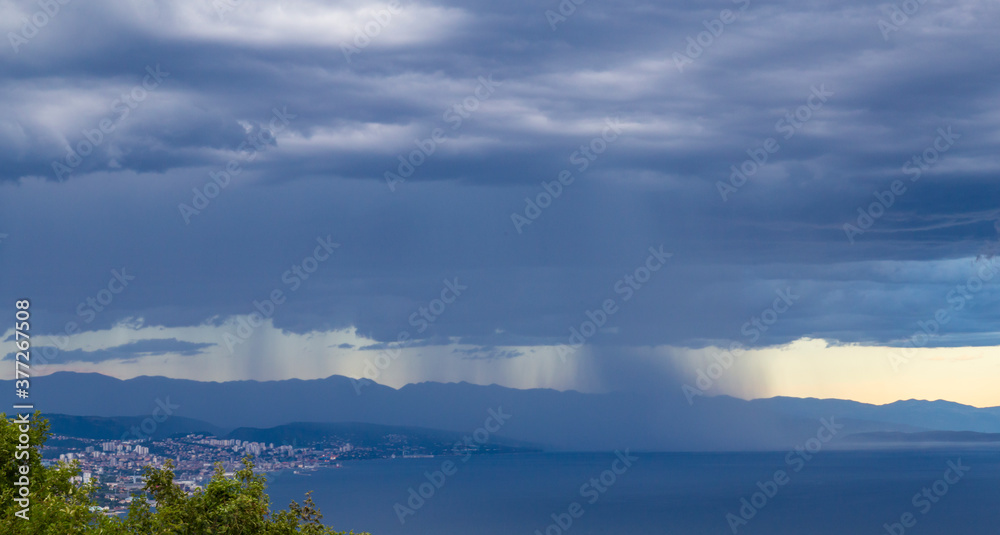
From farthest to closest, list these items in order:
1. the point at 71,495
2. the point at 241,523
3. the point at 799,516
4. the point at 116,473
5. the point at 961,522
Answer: the point at 799,516 < the point at 961,522 < the point at 116,473 < the point at 71,495 < the point at 241,523

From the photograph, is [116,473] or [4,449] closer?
[4,449]

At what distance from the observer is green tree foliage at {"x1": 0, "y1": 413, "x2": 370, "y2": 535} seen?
84.4 ft

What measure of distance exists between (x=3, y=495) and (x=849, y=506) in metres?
202

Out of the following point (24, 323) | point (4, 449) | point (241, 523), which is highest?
point (24, 323)

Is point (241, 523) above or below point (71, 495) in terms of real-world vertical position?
below

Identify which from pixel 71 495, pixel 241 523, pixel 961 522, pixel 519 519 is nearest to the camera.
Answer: pixel 241 523

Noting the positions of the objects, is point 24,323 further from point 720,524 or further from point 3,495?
point 720,524

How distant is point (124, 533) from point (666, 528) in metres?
157

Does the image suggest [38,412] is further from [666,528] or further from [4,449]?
[666,528]

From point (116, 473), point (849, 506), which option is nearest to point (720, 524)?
point (849, 506)

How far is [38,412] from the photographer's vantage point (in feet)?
103

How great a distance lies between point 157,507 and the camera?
2875 cm

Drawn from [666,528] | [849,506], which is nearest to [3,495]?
[666,528]

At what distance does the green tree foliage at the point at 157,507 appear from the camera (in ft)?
84.4
